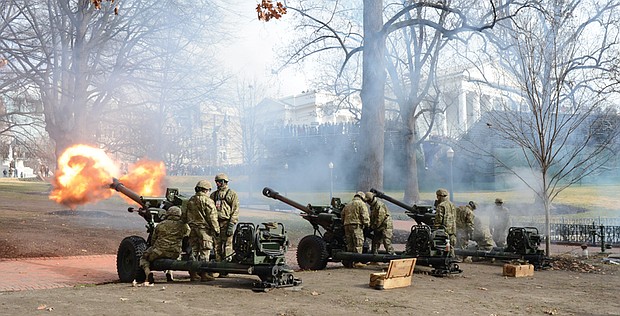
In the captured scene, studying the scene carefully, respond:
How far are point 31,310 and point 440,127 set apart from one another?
39.9m

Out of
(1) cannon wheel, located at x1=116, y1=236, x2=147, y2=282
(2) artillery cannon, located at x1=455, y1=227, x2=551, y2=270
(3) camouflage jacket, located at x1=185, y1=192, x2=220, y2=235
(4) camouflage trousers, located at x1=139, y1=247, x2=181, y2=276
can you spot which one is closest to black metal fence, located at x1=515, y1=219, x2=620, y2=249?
(2) artillery cannon, located at x1=455, y1=227, x2=551, y2=270

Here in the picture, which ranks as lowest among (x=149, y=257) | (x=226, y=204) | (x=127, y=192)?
(x=149, y=257)

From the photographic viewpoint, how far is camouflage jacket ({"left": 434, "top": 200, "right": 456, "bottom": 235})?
13.0 m

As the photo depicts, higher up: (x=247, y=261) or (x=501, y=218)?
(x=501, y=218)

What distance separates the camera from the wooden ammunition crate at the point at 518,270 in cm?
1236

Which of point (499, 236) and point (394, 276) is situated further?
point (499, 236)

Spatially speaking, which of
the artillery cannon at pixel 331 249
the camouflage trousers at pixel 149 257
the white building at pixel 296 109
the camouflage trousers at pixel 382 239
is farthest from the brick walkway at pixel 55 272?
the white building at pixel 296 109

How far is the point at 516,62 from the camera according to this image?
18.2 metres

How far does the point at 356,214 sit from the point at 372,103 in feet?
21.3

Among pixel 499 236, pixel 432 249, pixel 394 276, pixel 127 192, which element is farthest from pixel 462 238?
pixel 127 192

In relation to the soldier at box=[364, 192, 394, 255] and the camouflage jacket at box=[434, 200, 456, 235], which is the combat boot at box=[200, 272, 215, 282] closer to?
the soldier at box=[364, 192, 394, 255]

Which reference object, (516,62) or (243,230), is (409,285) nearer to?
(243,230)

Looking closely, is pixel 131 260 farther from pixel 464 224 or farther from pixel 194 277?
pixel 464 224

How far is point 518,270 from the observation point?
12.4 metres
